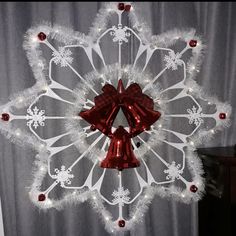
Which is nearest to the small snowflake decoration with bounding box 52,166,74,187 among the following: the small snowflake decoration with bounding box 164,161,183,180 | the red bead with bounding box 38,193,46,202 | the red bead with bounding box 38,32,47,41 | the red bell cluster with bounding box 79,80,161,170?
the red bead with bounding box 38,193,46,202

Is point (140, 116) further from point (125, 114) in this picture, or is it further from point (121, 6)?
point (121, 6)

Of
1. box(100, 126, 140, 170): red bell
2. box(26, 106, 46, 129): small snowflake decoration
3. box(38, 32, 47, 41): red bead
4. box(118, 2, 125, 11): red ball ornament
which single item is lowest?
box(100, 126, 140, 170): red bell

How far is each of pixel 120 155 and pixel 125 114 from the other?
0.22 meters

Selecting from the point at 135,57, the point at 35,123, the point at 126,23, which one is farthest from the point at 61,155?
the point at 126,23

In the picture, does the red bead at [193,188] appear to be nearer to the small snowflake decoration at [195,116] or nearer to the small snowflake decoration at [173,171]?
the small snowflake decoration at [173,171]

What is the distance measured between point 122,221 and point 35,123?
2.25 ft

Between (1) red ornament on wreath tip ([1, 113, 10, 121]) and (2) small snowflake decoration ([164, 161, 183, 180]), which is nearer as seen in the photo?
(1) red ornament on wreath tip ([1, 113, 10, 121])

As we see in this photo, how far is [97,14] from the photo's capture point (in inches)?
60.0

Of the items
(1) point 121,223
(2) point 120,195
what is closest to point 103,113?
(2) point 120,195

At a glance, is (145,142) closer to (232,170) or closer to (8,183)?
(232,170)

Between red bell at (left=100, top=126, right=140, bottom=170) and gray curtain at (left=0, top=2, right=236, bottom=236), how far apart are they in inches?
17.5

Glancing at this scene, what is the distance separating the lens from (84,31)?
5.41 ft

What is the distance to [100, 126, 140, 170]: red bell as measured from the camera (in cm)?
140

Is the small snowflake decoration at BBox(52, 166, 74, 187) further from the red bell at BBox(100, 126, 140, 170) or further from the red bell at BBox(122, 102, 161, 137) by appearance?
the red bell at BBox(122, 102, 161, 137)
